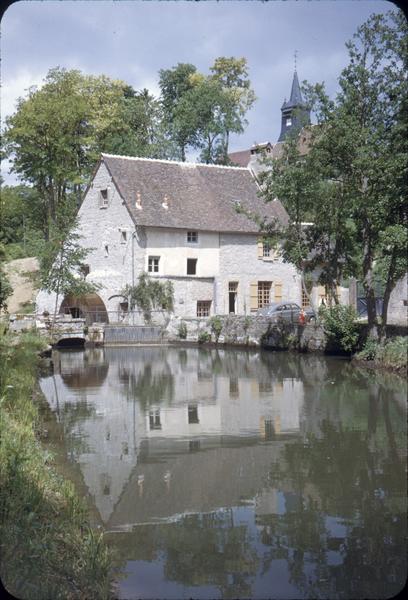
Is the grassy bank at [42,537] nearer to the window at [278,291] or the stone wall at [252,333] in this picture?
the stone wall at [252,333]

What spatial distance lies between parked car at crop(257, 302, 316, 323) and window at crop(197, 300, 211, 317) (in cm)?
278

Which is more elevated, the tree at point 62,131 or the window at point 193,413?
the tree at point 62,131

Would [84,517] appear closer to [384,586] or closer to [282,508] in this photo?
[282,508]

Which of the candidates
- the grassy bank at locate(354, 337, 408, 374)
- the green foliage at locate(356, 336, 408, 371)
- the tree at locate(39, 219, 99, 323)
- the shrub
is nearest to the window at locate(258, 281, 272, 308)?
the tree at locate(39, 219, 99, 323)

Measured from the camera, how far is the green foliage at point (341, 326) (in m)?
17.1

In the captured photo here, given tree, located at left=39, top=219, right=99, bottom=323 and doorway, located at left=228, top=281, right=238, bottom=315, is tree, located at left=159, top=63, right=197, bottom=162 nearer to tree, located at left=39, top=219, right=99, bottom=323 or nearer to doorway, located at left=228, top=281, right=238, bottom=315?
tree, located at left=39, top=219, right=99, bottom=323

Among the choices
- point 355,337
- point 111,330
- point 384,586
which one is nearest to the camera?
point 384,586

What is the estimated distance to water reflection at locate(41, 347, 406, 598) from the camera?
15.0 ft

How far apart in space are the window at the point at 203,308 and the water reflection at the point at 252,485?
16.6 m

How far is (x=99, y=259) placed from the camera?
31.5 m

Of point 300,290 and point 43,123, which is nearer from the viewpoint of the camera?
point 43,123

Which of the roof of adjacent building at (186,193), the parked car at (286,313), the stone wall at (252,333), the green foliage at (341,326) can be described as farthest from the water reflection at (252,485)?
the roof of adjacent building at (186,193)

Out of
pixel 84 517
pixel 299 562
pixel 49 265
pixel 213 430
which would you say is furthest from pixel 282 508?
pixel 49 265

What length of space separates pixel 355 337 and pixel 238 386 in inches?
136
